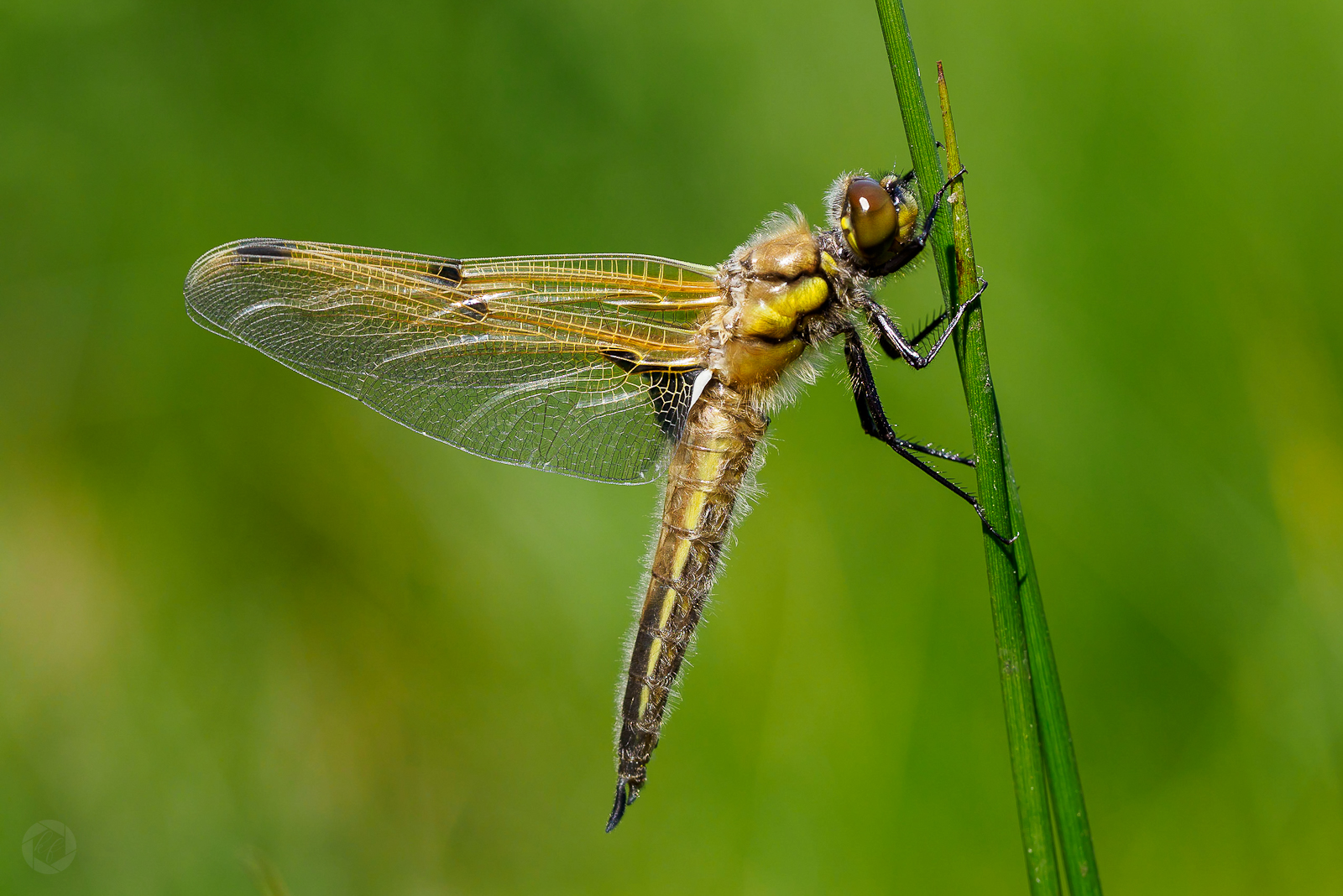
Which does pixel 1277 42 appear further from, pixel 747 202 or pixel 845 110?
pixel 747 202

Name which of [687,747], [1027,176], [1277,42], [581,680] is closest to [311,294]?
[581,680]

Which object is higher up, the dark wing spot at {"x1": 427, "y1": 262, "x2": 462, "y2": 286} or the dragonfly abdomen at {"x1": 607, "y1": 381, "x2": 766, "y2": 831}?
the dark wing spot at {"x1": 427, "y1": 262, "x2": 462, "y2": 286}

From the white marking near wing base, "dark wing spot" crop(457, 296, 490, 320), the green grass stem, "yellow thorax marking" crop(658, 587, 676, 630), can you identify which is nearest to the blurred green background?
"yellow thorax marking" crop(658, 587, 676, 630)

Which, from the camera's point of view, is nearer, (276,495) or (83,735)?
(83,735)

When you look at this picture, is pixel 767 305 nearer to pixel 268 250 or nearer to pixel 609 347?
pixel 609 347

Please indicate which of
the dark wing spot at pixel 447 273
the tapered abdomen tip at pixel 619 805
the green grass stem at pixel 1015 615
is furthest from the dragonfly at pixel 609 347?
the green grass stem at pixel 1015 615

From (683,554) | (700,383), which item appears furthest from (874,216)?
(683,554)

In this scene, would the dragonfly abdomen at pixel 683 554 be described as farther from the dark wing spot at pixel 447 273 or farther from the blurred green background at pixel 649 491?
the dark wing spot at pixel 447 273

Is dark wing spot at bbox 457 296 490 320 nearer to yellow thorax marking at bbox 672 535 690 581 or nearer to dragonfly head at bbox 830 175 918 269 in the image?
yellow thorax marking at bbox 672 535 690 581
